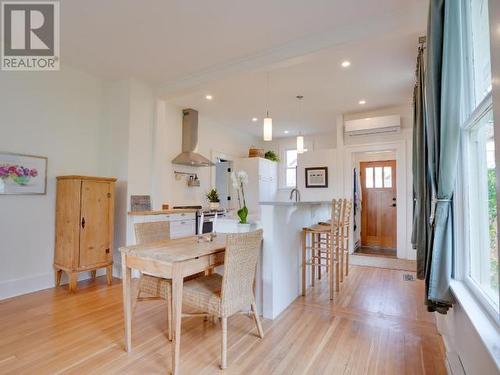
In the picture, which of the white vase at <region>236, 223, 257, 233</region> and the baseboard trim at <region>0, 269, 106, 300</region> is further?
the baseboard trim at <region>0, 269, 106, 300</region>

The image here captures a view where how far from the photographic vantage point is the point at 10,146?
123 inches

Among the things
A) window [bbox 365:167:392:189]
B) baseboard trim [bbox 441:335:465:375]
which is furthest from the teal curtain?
window [bbox 365:167:392:189]

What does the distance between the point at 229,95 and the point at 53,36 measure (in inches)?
95.3

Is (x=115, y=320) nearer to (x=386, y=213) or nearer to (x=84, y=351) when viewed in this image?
(x=84, y=351)

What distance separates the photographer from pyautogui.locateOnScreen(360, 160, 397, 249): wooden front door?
5.80 m

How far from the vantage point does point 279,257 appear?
109 inches

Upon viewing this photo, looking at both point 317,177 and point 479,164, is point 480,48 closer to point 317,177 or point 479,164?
point 479,164

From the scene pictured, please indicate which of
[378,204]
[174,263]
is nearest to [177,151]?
[174,263]

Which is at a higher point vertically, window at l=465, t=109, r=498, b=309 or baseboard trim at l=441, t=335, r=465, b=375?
window at l=465, t=109, r=498, b=309

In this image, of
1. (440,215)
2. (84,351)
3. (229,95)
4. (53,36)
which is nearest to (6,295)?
(84,351)

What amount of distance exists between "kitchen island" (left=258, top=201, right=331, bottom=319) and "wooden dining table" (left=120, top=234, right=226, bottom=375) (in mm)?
603

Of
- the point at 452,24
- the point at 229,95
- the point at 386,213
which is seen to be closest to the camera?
the point at 452,24

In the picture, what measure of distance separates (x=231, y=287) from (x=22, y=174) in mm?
2930

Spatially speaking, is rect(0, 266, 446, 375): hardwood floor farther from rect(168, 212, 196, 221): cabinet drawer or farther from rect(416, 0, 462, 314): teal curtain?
rect(168, 212, 196, 221): cabinet drawer
